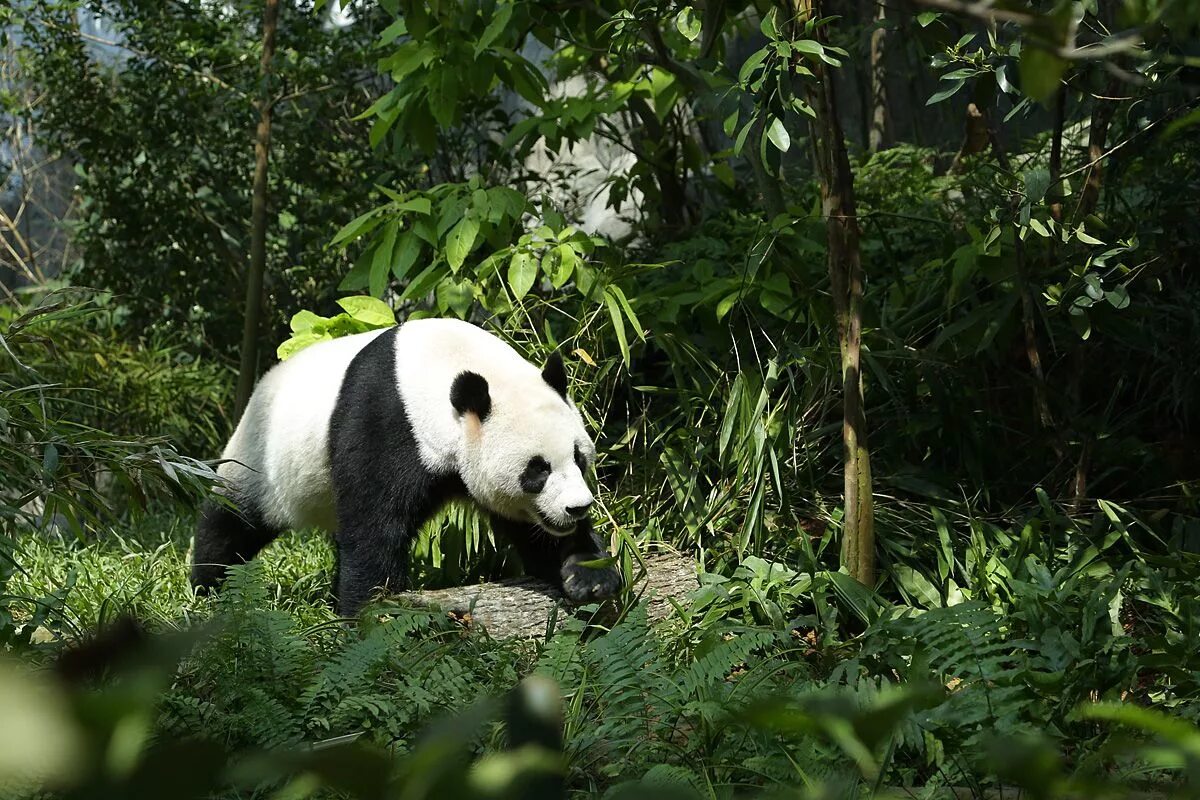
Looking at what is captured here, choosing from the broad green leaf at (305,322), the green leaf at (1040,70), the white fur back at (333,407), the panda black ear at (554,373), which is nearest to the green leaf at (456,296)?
the white fur back at (333,407)

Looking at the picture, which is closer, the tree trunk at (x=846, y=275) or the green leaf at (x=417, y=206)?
the tree trunk at (x=846, y=275)

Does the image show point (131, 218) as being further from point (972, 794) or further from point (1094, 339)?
point (972, 794)

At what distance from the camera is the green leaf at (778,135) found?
3.40m

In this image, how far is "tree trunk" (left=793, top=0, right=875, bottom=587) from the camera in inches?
144

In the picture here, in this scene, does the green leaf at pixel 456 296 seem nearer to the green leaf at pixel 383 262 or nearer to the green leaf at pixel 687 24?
the green leaf at pixel 383 262

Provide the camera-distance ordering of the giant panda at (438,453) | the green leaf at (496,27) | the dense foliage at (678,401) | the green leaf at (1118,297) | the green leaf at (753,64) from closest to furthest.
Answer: the dense foliage at (678,401), the green leaf at (753,64), the green leaf at (1118,297), the giant panda at (438,453), the green leaf at (496,27)

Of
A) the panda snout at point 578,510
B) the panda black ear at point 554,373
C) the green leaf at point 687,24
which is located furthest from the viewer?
the panda black ear at point 554,373

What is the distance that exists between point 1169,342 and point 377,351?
3.40 meters

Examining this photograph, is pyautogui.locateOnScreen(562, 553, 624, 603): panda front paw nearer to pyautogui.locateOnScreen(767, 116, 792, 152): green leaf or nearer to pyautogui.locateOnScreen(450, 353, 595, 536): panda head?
pyautogui.locateOnScreen(450, 353, 595, 536): panda head

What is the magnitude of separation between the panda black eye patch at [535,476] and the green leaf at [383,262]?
143cm

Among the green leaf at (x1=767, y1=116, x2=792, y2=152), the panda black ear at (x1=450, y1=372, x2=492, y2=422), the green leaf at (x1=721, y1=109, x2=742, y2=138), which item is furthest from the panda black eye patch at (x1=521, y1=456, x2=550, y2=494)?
the green leaf at (x1=767, y1=116, x2=792, y2=152)

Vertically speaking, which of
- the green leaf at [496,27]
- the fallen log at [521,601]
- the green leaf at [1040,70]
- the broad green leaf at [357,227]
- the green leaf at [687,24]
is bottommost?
the fallen log at [521,601]

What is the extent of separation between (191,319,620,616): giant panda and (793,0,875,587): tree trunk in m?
0.96

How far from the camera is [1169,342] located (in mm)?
5051
